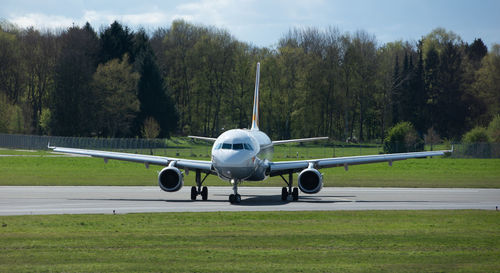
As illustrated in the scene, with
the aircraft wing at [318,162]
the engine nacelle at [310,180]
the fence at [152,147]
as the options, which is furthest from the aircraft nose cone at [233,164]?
the fence at [152,147]

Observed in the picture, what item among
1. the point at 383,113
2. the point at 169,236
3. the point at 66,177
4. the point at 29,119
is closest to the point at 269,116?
the point at 383,113

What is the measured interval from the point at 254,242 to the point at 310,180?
1406 cm

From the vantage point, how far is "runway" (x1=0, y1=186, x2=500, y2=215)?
2859cm

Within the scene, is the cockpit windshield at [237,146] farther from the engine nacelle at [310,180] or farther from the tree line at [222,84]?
the tree line at [222,84]

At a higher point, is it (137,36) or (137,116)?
(137,36)

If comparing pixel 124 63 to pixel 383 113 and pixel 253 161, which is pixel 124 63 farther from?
pixel 253 161

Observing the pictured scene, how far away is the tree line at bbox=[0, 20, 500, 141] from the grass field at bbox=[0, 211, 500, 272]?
85663 mm

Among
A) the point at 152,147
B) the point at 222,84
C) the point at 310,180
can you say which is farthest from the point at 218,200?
the point at 222,84

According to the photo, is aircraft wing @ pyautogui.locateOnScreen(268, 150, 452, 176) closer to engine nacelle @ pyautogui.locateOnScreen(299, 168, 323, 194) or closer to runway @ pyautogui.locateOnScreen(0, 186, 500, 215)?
engine nacelle @ pyautogui.locateOnScreen(299, 168, 323, 194)

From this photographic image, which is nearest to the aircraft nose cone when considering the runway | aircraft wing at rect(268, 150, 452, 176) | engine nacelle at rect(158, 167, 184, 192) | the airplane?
the airplane

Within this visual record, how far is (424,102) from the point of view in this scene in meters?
122

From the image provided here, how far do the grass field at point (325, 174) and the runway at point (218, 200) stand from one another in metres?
5.63

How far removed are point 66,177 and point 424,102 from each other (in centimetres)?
8308

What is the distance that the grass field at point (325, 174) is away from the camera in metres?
47.6
